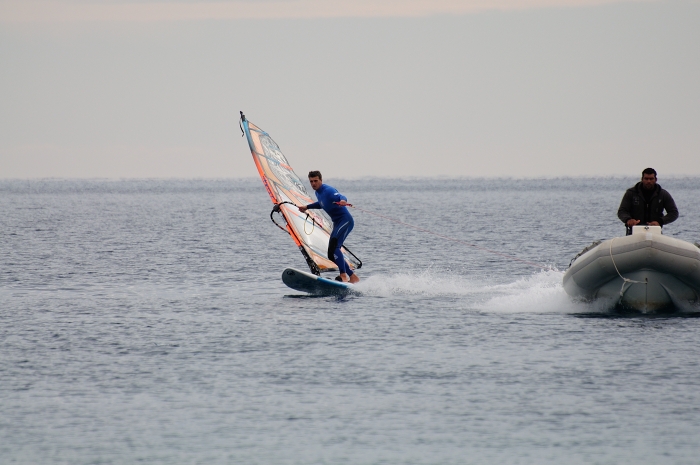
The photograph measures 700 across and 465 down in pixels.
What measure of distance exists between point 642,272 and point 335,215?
609 cm

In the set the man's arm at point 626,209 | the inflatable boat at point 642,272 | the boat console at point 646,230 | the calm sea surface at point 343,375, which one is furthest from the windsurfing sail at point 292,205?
the boat console at point 646,230

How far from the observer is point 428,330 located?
1541 cm

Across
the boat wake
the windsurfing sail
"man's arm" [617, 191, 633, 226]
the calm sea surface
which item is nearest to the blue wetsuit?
the calm sea surface

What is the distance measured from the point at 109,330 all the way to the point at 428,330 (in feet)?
17.3

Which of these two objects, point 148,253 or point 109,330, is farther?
point 148,253

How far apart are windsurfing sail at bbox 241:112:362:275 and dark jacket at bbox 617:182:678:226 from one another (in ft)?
23.0

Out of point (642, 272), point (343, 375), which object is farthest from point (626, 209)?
point (343, 375)

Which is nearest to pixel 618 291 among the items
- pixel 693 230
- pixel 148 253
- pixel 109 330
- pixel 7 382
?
pixel 109 330

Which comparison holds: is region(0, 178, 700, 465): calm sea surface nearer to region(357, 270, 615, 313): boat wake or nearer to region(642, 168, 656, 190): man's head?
region(357, 270, 615, 313): boat wake

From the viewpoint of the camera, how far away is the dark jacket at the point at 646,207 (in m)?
15.7

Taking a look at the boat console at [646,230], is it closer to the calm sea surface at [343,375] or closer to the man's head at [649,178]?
the man's head at [649,178]

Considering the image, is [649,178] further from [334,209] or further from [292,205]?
[292,205]

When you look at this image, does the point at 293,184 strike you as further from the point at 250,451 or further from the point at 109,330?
the point at 250,451

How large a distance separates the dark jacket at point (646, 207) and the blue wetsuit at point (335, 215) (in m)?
5.31
